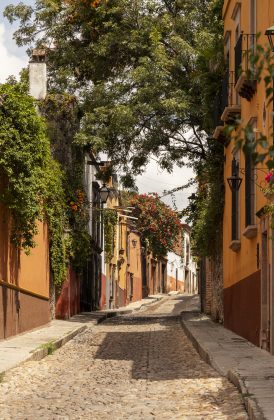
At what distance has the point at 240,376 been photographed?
32.4 ft

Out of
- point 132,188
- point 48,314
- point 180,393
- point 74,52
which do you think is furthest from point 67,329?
point 180,393

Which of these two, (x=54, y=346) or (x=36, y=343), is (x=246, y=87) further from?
(x=36, y=343)

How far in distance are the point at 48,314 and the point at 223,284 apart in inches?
172

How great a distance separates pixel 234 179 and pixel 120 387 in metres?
7.71

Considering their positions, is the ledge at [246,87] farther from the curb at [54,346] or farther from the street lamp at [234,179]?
the curb at [54,346]

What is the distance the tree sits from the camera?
24766 millimetres

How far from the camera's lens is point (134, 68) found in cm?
2681

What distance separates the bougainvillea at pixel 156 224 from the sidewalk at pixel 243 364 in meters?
37.6

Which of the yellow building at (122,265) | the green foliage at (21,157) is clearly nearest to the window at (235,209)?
the green foliage at (21,157)

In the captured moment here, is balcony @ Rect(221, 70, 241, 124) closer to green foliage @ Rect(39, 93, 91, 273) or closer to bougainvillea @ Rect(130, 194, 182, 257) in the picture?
green foliage @ Rect(39, 93, 91, 273)

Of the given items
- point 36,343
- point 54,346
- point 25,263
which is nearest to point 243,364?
point 54,346

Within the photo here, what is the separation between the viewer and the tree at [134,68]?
24766 millimetres

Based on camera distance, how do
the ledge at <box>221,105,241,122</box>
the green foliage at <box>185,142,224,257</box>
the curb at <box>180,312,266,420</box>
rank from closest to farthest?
1. the curb at <box>180,312,266,420</box>
2. the ledge at <box>221,105,241,122</box>
3. the green foliage at <box>185,142,224,257</box>

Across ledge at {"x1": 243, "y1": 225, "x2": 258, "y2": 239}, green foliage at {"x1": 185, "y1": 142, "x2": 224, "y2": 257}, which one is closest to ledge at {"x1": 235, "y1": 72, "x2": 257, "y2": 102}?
ledge at {"x1": 243, "y1": 225, "x2": 258, "y2": 239}
